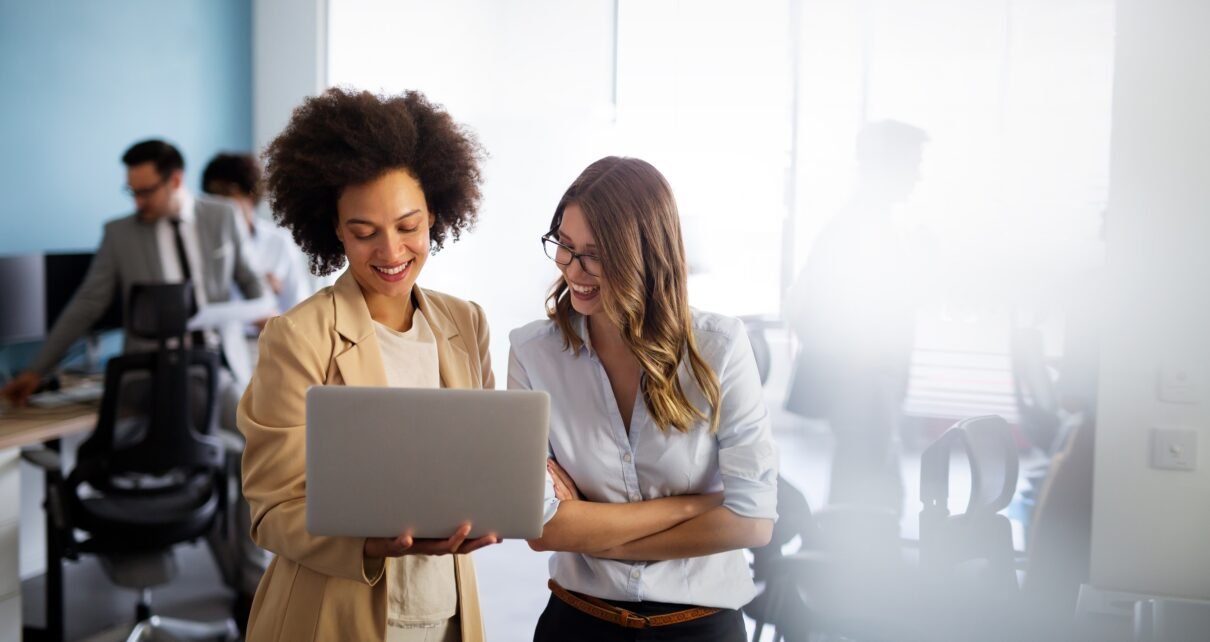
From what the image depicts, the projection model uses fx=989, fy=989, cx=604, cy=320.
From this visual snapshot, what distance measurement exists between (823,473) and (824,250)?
60cm

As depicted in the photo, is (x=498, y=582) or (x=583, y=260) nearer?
(x=583, y=260)

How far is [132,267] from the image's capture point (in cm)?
353

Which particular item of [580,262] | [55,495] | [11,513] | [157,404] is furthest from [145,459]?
[580,262]

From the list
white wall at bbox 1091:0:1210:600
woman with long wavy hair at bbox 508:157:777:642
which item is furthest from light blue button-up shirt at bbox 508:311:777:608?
white wall at bbox 1091:0:1210:600

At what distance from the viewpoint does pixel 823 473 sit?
8.80ft

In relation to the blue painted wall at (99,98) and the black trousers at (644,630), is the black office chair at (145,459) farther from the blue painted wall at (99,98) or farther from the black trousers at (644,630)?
the black trousers at (644,630)

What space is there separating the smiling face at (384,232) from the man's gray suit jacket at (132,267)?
2.24 metres

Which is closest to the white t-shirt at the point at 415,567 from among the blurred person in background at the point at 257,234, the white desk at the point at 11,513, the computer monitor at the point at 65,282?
the white desk at the point at 11,513

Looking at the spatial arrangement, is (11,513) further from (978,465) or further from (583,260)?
(978,465)

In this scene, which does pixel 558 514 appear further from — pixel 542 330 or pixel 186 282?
pixel 186 282

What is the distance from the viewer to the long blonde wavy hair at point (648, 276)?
158 centimetres

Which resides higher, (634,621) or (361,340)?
(361,340)

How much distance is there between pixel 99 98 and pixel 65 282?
827 millimetres

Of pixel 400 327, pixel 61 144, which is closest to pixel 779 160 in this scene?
pixel 400 327
